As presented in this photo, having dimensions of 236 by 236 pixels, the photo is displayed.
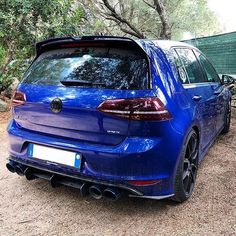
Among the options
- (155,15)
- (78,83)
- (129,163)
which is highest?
(155,15)

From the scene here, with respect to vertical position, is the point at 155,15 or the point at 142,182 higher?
the point at 155,15

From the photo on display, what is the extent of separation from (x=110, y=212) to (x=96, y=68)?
4.60ft

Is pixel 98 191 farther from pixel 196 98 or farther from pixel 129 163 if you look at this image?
pixel 196 98

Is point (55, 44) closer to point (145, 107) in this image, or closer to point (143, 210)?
point (145, 107)

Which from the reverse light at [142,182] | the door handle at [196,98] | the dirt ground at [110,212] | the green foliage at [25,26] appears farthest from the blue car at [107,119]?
the green foliage at [25,26]

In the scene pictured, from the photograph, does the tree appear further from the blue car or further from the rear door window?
the blue car

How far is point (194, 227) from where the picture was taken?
2.84 m

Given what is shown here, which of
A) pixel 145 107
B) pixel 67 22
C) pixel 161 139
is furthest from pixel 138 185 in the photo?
pixel 67 22

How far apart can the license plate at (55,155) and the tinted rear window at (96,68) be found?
0.62 metres

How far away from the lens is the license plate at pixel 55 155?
280cm

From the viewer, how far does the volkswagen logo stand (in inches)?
112

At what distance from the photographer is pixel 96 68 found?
288 centimetres

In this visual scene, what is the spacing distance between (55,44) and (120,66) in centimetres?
88

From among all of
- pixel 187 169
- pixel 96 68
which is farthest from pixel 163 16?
pixel 96 68
